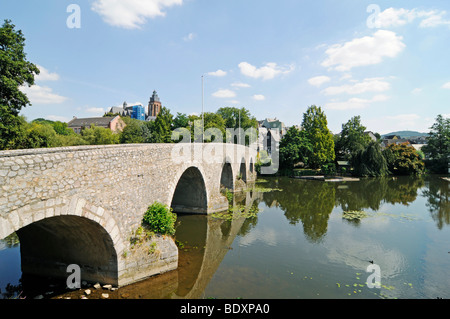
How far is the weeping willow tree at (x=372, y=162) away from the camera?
1548 inches

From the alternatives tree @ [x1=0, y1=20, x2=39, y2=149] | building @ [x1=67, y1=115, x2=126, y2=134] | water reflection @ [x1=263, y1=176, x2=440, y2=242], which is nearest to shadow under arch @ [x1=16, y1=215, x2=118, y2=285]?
water reflection @ [x1=263, y1=176, x2=440, y2=242]

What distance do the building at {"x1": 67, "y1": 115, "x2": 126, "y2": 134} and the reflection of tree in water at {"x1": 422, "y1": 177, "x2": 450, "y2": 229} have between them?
57.9m

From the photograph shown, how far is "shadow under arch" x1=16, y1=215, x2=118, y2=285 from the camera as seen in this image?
755 centimetres

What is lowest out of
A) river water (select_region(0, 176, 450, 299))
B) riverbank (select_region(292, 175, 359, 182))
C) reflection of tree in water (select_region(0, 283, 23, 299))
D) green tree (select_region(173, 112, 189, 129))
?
river water (select_region(0, 176, 450, 299))

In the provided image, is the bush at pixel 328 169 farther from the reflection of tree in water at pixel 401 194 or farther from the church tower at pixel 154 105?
the church tower at pixel 154 105

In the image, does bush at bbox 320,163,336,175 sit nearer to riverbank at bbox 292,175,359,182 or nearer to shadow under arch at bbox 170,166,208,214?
riverbank at bbox 292,175,359,182

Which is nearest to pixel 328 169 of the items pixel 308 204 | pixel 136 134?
pixel 308 204

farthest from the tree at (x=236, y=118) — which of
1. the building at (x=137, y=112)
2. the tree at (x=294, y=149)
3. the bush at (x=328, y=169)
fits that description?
the building at (x=137, y=112)

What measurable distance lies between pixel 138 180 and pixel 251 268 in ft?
18.6

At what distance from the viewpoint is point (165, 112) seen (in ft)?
134

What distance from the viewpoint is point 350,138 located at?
45938mm

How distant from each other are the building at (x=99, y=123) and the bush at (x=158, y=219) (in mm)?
55018
